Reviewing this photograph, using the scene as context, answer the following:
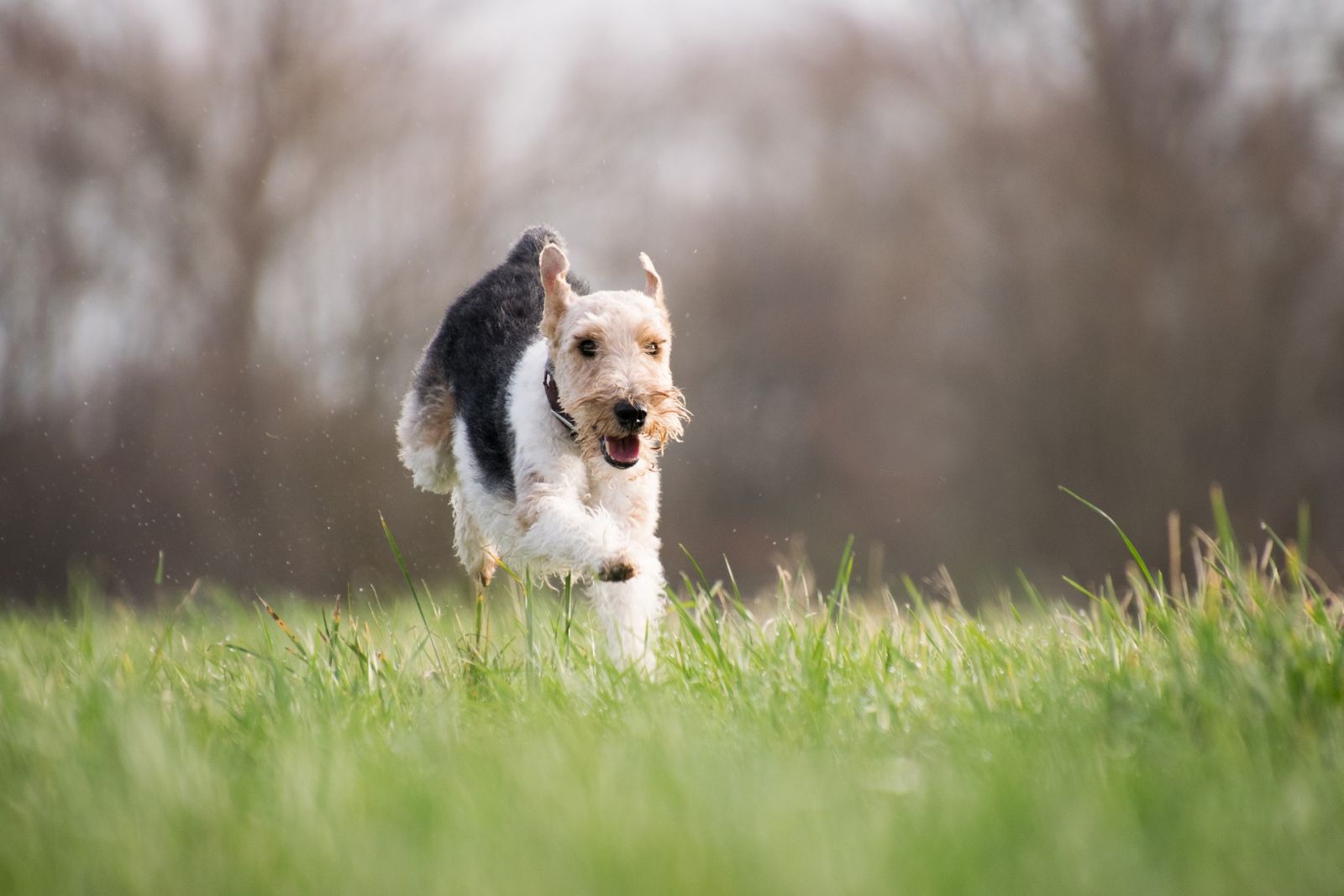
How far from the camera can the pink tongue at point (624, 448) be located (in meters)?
3.39

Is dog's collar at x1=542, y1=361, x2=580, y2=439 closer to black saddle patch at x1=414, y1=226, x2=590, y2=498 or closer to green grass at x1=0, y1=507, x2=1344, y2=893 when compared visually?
black saddle patch at x1=414, y1=226, x2=590, y2=498

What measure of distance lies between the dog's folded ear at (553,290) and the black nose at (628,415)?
1.37 feet

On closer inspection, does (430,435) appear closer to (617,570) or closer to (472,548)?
(472,548)

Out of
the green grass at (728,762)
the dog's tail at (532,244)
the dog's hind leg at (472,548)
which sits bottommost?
the dog's hind leg at (472,548)

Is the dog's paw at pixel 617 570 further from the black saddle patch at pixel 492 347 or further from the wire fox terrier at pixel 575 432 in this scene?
the black saddle patch at pixel 492 347

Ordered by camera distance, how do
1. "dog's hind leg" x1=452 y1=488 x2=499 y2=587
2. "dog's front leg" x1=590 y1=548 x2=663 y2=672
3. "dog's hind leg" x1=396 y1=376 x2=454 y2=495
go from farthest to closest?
"dog's hind leg" x1=396 y1=376 x2=454 y2=495 → "dog's hind leg" x1=452 y1=488 x2=499 y2=587 → "dog's front leg" x1=590 y1=548 x2=663 y2=672

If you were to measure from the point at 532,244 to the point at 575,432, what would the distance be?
129 cm

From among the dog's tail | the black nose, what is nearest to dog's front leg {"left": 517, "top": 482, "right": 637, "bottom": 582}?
the black nose

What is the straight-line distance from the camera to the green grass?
1.61 m

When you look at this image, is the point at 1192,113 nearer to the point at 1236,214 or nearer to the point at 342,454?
the point at 1236,214

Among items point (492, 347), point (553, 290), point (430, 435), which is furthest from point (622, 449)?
point (430, 435)

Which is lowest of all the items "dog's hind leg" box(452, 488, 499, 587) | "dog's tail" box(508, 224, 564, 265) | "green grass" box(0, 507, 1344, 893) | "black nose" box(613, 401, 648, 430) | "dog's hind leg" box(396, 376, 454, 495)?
"dog's hind leg" box(452, 488, 499, 587)

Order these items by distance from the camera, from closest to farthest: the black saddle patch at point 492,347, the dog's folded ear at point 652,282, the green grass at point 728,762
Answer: the green grass at point 728,762 → the dog's folded ear at point 652,282 → the black saddle patch at point 492,347

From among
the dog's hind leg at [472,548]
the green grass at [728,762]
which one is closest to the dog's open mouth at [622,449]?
the green grass at [728,762]
